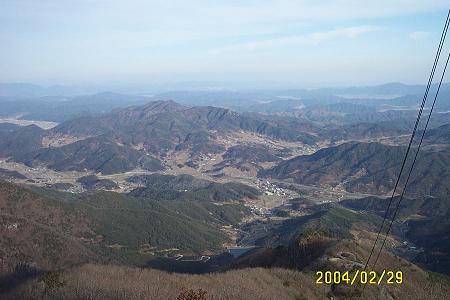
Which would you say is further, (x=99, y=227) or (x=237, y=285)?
(x=99, y=227)

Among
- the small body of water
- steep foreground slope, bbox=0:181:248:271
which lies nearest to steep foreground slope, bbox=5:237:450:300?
steep foreground slope, bbox=0:181:248:271

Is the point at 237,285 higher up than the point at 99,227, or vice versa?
the point at 237,285

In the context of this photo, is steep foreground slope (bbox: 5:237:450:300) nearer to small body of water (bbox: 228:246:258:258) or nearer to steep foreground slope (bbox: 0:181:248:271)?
steep foreground slope (bbox: 0:181:248:271)

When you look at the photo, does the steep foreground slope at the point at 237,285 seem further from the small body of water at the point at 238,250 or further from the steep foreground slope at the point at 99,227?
the small body of water at the point at 238,250

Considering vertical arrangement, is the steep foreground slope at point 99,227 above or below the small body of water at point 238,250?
above

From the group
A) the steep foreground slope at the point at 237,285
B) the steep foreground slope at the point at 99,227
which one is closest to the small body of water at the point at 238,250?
the steep foreground slope at the point at 99,227

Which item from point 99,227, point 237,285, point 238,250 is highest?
point 237,285

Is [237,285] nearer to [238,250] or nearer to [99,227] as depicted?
[238,250]

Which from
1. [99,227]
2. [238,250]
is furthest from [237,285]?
[99,227]

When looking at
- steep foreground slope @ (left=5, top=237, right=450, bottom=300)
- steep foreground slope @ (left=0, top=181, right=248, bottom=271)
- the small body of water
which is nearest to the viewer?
steep foreground slope @ (left=5, top=237, right=450, bottom=300)

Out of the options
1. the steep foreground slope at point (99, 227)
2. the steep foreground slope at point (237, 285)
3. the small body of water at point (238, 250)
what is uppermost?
the steep foreground slope at point (237, 285)

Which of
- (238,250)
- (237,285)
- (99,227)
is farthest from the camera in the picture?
(99,227)
